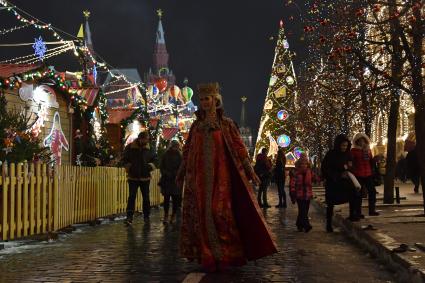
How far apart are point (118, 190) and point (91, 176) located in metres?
2.54

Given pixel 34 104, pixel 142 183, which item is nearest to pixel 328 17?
pixel 142 183

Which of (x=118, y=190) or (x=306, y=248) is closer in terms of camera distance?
(x=306, y=248)

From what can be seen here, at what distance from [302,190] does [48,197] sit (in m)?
4.45

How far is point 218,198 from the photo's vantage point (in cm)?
712

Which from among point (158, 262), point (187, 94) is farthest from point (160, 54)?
point (158, 262)

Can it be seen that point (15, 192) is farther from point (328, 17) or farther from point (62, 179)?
point (328, 17)

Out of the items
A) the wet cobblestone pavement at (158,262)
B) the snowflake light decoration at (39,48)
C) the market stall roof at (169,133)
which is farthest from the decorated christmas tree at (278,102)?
the wet cobblestone pavement at (158,262)

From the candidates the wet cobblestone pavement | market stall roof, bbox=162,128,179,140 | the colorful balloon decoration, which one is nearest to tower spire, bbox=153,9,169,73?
the colorful balloon decoration

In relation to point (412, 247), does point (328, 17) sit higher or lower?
higher

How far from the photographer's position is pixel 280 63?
62.2 metres

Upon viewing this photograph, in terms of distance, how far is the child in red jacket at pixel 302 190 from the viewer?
472 inches

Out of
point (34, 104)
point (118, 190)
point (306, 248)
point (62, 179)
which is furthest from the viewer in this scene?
point (34, 104)

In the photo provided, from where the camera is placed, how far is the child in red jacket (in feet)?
39.3

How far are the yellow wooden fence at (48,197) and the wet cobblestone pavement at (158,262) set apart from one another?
392 mm
